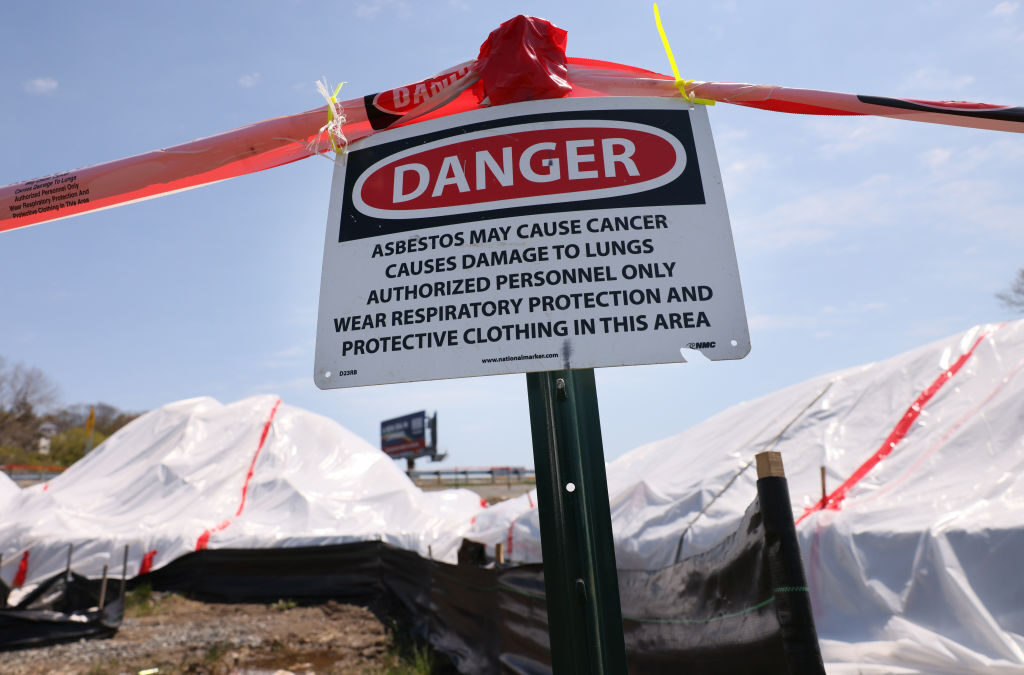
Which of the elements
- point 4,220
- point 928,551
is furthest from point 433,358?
point 928,551

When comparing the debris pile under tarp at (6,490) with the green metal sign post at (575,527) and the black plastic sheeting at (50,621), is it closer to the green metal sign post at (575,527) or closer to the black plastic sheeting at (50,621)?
the black plastic sheeting at (50,621)

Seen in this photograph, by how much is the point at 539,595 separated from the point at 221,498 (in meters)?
9.29

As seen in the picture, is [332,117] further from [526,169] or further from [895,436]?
[895,436]

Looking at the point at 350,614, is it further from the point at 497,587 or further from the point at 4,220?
the point at 4,220

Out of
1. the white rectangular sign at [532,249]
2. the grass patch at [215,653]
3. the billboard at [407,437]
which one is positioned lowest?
the grass patch at [215,653]

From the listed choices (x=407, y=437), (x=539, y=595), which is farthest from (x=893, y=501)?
(x=407, y=437)

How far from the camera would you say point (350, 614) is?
30.1ft

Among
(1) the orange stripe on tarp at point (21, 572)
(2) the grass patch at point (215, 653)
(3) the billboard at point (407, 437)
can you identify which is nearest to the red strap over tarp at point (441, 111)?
(2) the grass patch at point (215, 653)

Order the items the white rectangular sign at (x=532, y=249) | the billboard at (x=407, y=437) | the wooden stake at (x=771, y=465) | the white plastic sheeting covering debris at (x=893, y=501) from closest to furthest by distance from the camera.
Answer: the white rectangular sign at (x=532, y=249)
the wooden stake at (x=771, y=465)
the white plastic sheeting covering debris at (x=893, y=501)
the billboard at (x=407, y=437)

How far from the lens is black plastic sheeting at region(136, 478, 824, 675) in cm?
185

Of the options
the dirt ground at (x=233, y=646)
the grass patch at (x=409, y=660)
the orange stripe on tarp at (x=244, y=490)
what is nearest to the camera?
the grass patch at (x=409, y=660)

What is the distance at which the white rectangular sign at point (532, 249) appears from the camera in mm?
1393

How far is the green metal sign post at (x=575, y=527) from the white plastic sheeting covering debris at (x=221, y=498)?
9.21 meters

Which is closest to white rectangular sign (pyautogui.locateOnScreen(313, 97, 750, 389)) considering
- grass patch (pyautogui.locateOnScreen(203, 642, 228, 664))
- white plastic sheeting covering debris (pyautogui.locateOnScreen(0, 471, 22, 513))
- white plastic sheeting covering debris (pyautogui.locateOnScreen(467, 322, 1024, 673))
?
white plastic sheeting covering debris (pyautogui.locateOnScreen(467, 322, 1024, 673))
